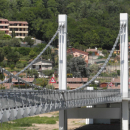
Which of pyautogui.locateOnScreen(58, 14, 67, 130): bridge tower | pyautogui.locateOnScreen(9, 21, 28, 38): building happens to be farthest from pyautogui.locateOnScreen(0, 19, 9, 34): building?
pyautogui.locateOnScreen(58, 14, 67, 130): bridge tower

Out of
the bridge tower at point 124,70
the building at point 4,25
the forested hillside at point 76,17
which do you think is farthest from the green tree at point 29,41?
the bridge tower at point 124,70

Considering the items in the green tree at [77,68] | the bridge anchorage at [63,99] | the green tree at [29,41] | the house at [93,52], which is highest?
the green tree at [29,41]

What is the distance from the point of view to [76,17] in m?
107

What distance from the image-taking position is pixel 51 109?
19.2 metres

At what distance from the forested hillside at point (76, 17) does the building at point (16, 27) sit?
171cm

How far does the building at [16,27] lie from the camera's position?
9281cm

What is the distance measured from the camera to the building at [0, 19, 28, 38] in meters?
92.8

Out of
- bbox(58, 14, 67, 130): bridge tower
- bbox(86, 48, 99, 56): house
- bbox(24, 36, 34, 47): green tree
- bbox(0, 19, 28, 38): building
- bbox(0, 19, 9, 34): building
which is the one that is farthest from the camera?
bbox(0, 19, 28, 38): building

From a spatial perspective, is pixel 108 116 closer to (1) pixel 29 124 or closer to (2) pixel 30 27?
(1) pixel 29 124

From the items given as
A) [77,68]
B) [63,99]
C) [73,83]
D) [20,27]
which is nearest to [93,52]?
[20,27]

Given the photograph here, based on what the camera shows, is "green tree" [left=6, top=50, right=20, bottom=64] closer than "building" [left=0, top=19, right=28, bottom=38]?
Yes

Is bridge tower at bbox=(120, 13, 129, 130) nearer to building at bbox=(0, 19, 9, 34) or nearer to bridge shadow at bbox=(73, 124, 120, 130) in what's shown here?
bridge shadow at bbox=(73, 124, 120, 130)

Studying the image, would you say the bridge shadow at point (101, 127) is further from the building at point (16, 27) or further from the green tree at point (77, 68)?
the building at point (16, 27)

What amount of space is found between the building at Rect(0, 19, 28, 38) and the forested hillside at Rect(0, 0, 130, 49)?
1.71 metres
